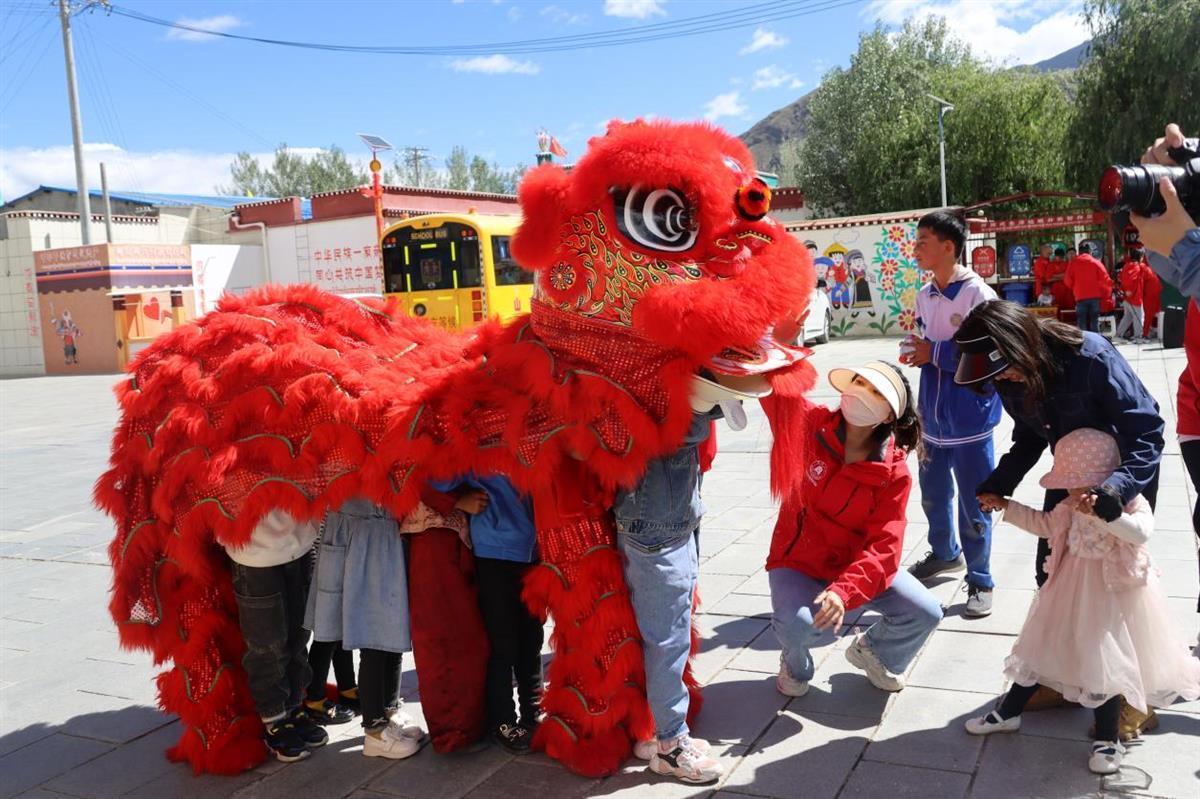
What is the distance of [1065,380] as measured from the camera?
2789mm

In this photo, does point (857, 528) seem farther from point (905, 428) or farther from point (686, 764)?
point (686, 764)

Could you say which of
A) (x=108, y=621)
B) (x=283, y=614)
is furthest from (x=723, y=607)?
(x=108, y=621)

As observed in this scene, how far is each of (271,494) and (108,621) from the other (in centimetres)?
249

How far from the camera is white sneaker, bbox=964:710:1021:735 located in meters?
2.95

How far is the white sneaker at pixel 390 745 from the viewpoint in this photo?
309 centimetres

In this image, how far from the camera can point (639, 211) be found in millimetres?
2656

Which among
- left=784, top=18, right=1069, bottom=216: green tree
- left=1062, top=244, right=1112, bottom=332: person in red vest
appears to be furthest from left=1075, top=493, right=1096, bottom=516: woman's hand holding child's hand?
left=784, top=18, right=1069, bottom=216: green tree

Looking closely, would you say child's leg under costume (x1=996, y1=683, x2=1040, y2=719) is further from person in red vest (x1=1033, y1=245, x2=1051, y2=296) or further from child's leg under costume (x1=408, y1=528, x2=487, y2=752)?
person in red vest (x1=1033, y1=245, x2=1051, y2=296)

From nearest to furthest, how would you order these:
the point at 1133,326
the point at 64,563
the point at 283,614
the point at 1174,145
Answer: the point at 1174,145 → the point at 283,614 → the point at 64,563 → the point at 1133,326

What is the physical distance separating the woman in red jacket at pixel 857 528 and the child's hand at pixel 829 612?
17cm

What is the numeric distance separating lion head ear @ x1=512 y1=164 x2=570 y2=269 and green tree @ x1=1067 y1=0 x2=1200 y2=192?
24.8 meters

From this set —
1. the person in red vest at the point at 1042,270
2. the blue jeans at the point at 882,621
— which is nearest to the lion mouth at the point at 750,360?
the blue jeans at the point at 882,621

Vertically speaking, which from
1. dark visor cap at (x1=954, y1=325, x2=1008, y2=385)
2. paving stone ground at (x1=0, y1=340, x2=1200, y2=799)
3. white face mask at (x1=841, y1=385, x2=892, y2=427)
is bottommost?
paving stone ground at (x1=0, y1=340, x2=1200, y2=799)

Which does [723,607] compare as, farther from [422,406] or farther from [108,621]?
[108,621]
